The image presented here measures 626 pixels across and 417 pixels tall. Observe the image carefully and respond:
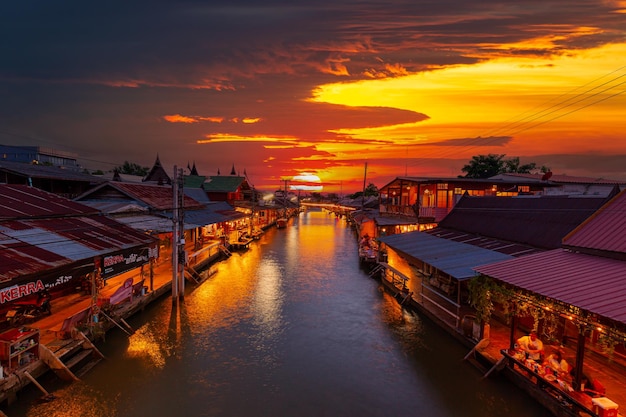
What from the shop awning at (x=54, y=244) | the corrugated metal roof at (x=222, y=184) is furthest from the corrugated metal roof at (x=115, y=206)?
the corrugated metal roof at (x=222, y=184)

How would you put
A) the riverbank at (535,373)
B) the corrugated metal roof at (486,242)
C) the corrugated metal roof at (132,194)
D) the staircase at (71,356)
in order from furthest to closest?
the corrugated metal roof at (132,194)
the corrugated metal roof at (486,242)
the staircase at (71,356)
the riverbank at (535,373)

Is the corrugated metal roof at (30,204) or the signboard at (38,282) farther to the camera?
the corrugated metal roof at (30,204)

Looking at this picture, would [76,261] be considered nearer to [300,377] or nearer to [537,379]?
[300,377]

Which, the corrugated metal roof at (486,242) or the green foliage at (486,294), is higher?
the corrugated metal roof at (486,242)

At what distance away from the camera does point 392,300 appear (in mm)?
26578

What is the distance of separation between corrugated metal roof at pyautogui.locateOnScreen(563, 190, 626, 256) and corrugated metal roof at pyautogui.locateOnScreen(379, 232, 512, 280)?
3.67m

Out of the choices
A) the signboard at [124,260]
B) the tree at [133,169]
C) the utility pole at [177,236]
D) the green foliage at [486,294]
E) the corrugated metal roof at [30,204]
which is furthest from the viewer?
the tree at [133,169]

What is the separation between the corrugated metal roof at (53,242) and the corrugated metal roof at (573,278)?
17.6 metres

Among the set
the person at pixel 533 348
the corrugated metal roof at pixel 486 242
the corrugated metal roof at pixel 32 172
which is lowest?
the person at pixel 533 348

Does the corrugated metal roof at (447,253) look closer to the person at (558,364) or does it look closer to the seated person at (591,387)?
the person at (558,364)

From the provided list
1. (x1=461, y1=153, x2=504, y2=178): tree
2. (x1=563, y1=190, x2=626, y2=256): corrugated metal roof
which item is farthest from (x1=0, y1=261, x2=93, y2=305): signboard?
(x1=461, y1=153, x2=504, y2=178): tree

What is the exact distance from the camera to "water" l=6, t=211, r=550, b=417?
12.9 meters

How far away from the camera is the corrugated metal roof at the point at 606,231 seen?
13773mm

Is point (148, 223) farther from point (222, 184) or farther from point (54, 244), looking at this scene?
point (222, 184)
